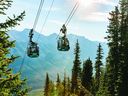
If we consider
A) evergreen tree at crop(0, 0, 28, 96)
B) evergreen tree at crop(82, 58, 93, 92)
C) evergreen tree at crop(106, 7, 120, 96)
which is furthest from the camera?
evergreen tree at crop(82, 58, 93, 92)

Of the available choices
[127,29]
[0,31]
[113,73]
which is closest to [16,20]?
[0,31]

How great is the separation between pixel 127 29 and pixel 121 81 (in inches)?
515

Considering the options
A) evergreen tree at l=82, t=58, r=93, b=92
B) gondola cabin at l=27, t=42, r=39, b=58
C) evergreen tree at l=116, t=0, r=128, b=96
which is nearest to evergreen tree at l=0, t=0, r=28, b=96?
gondola cabin at l=27, t=42, r=39, b=58

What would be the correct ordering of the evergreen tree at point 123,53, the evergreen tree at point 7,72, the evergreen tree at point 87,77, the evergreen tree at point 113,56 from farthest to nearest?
the evergreen tree at point 87,77 → the evergreen tree at point 113,56 → the evergreen tree at point 123,53 → the evergreen tree at point 7,72

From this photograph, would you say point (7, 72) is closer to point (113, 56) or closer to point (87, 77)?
point (113, 56)

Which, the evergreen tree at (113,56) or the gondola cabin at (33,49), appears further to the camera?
the evergreen tree at (113,56)

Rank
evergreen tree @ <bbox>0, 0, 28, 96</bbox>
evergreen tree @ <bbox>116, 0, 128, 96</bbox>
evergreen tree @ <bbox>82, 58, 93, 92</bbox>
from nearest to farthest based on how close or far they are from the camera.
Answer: evergreen tree @ <bbox>0, 0, 28, 96</bbox>
evergreen tree @ <bbox>116, 0, 128, 96</bbox>
evergreen tree @ <bbox>82, 58, 93, 92</bbox>

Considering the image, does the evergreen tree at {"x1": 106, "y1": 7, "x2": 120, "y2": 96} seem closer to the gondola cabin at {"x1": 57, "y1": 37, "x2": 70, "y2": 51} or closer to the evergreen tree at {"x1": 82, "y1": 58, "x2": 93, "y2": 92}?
the evergreen tree at {"x1": 82, "y1": 58, "x2": 93, "y2": 92}

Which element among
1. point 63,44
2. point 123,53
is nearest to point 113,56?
point 123,53

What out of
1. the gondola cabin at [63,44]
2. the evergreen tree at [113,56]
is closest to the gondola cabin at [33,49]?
the gondola cabin at [63,44]

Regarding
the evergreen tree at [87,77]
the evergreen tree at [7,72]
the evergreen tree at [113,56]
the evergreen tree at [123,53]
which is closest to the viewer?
the evergreen tree at [7,72]

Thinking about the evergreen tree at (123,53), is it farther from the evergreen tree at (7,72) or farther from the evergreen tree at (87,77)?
the evergreen tree at (7,72)

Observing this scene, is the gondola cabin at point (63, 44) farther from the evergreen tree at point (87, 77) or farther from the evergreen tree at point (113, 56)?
the evergreen tree at point (87, 77)

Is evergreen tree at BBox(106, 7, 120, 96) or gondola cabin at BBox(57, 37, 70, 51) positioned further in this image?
evergreen tree at BBox(106, 7, 120, 96)
